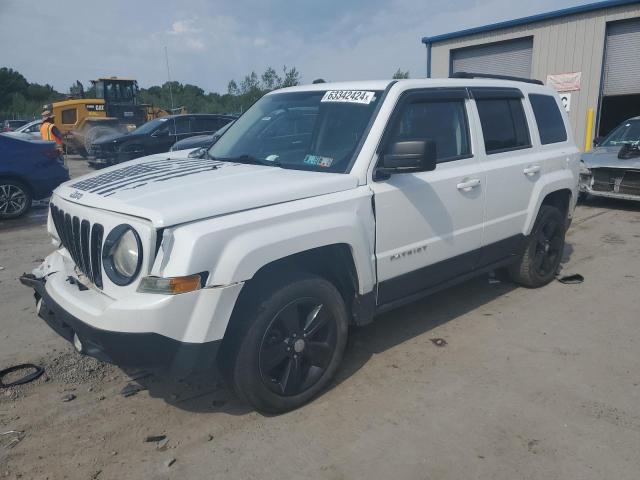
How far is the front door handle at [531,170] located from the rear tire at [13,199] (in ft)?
26.9

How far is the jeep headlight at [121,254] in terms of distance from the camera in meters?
2.60

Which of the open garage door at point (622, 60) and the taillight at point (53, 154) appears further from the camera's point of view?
the open garage door at point (622, 60)

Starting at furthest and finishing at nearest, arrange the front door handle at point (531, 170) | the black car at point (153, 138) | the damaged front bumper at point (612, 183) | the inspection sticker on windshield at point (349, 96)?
the black car at point (153, 138) < the damaged front bumper at point (612, 183) < the front door handle at point (531, 170) < the inspection sticker on windshield at point (349, 96)

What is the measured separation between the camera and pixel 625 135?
9.37 meters

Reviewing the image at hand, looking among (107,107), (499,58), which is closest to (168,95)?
(107,107)

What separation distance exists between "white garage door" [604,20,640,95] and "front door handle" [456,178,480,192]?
11.6m

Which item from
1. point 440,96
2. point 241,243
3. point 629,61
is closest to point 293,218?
point 241,243

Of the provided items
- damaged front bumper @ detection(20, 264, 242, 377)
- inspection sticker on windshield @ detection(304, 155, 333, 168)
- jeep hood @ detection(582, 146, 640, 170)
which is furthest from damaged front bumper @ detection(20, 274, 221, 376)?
jeep hood @ detection(582, 146, 640, 170)

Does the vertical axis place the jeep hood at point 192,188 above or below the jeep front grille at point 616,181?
above

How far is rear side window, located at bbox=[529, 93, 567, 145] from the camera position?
4.78 meters

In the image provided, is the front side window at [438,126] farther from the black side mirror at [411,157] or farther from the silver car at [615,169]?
the silver car at [615,169]

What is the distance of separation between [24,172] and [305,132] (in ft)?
23.5

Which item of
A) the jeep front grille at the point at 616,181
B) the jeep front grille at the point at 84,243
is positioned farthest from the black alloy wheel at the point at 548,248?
the jeep front grille at the point at 616,181

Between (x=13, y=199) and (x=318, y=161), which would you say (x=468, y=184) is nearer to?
(x=318, y=161)
